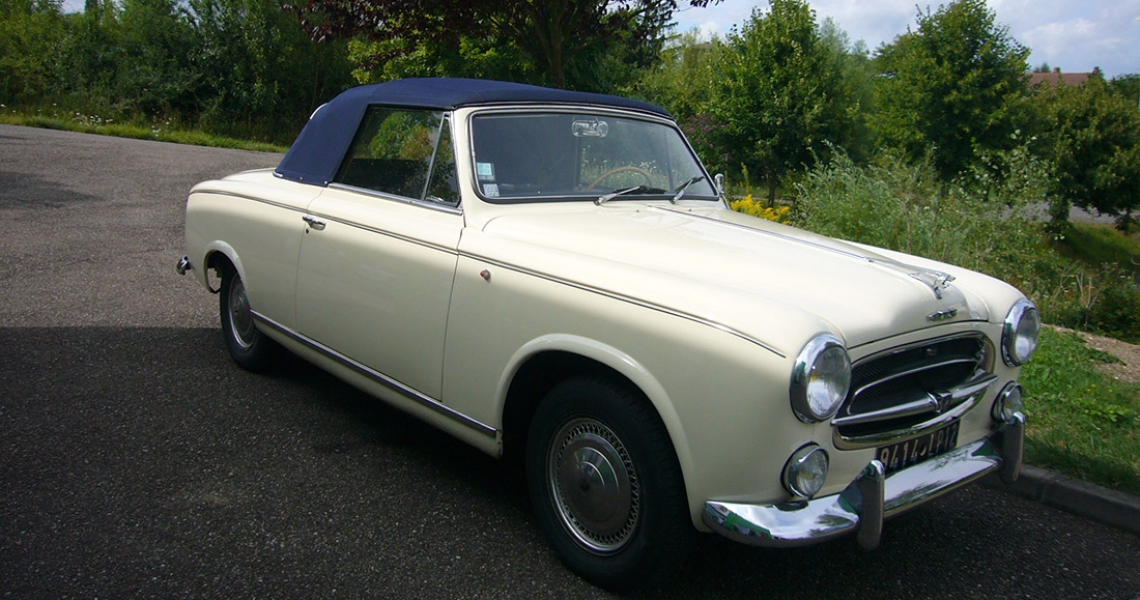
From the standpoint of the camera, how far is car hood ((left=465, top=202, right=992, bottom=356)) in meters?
2.67

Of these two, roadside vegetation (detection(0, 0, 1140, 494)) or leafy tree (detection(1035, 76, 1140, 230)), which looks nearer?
roadside vegetation (detection(0, 0, 1140, 494))

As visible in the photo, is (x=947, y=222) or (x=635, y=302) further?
(x=947, y=222)

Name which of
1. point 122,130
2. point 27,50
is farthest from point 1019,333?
point 27,50

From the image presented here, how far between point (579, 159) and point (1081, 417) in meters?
3.00

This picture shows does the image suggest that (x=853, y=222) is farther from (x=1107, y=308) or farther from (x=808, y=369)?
(x=808, y=369)

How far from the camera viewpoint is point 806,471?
2.57 metres

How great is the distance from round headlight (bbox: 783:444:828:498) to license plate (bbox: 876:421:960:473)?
1.02ft

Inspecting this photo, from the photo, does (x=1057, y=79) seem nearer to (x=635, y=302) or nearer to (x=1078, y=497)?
(x=1078, y=497)

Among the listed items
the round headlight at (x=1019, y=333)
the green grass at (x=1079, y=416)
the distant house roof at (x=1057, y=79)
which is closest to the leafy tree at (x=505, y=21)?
the green grass at (x=1079, y=416)

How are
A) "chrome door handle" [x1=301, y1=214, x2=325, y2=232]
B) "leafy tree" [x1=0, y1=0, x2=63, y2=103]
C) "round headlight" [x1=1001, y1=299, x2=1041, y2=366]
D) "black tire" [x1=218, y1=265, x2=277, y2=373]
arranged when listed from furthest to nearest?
"leafy tree" [x1=0, y1=0, x2=63, y2=103]
"black tire" [x1=218, y1=265, x2=277, y2=373]
"chrome door handle" [x1=301, y1=214, x2=325, y2=232]
"round headlight" [x1=1001, y1=299, x2=1041, y2=366]

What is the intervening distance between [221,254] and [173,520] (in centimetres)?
222

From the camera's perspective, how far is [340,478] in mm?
3830

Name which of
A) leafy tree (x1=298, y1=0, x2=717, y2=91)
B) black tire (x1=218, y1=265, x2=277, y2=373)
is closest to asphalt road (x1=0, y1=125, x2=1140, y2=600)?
black tire (x1=218, y1=265, x2=277, y2=373)

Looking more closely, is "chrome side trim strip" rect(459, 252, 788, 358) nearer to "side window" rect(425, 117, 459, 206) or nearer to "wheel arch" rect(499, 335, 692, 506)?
"wheel arch" rect(499, 335, 692, 506)
